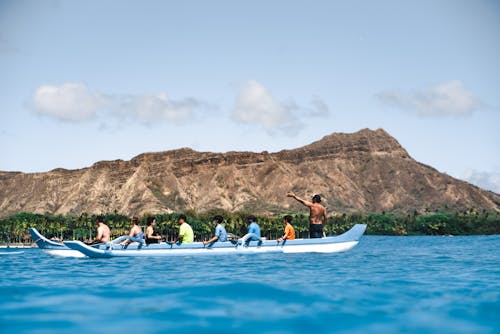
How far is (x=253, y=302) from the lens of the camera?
37.9ft

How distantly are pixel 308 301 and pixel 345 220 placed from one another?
619 feet

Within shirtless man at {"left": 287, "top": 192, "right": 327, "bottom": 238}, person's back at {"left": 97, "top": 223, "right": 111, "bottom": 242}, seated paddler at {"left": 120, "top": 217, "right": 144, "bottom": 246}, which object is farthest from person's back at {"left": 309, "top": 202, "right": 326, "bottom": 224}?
person's back at {"left": 97, "top": 223, "right": 111, "bottom": 242}

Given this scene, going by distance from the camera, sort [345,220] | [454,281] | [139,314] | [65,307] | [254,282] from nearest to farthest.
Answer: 1. [139,314]
2. [65,307]
3. [254,282]
4. [454,281]
5. [345,220]

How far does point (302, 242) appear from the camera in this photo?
26.9 m

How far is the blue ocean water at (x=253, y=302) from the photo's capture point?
9375mm

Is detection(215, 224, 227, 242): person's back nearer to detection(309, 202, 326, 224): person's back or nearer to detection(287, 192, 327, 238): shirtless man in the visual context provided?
detection(287, 192, 327, 238): shirtless man

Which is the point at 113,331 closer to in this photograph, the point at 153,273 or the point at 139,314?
the point at 139,314

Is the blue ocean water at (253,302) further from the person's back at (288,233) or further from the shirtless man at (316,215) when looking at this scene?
the person's back at (288,233)

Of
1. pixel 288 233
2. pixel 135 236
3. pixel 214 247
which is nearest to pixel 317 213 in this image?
pixel 288 233

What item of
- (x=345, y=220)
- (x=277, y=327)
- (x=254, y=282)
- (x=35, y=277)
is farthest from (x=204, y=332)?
(x=345, y=220)

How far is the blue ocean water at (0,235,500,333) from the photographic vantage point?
30.8 ft

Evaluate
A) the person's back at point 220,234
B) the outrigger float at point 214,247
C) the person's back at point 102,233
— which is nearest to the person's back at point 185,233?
the outrigger float at point 214,247

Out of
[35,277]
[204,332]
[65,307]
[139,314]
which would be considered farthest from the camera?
[35,277]

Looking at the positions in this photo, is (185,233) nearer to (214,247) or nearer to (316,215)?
(214,247)
